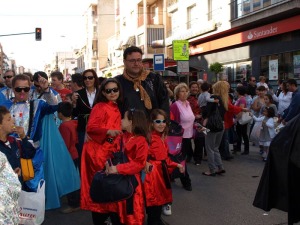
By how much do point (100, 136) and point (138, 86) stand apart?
775 mm

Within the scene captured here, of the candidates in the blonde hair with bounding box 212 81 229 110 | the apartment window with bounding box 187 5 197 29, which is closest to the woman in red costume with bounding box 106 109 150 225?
the blonde hair with bounding box 212 81 229 110

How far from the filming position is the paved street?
4988 millimetres

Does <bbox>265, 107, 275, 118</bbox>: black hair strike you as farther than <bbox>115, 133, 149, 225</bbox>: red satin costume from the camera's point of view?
Yes

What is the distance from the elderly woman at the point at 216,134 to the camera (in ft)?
23.2

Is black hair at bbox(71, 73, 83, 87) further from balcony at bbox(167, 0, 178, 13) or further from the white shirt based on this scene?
balcony at bbox(167, 0, 178, 13)

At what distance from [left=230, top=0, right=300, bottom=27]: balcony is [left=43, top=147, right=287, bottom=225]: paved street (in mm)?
10692

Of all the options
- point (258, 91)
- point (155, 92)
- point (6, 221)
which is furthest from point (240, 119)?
point (6, 221)

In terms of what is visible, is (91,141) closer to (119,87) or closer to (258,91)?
(119,87)

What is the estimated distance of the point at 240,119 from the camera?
9.14m

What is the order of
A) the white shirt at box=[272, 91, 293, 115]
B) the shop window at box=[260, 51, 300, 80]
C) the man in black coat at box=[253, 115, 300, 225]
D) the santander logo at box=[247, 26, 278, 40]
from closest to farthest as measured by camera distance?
the man in black coat at box=[253, 115, 300, 225]
the white shirt at box=[272, 91, 293, 115]
the shop window at box=[260, 51, 300, 80]
the santander logo at box=[247, 26, 278, 40]

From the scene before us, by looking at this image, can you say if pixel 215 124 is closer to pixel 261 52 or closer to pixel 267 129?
pixel 267 129

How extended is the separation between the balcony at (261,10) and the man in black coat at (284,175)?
14046 mm

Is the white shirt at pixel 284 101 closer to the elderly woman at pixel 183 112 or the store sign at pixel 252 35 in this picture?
the elderly woman at pixel 183 112

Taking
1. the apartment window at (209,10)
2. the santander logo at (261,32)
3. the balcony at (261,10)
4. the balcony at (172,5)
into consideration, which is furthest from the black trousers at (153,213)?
the balcony at (172,5)
